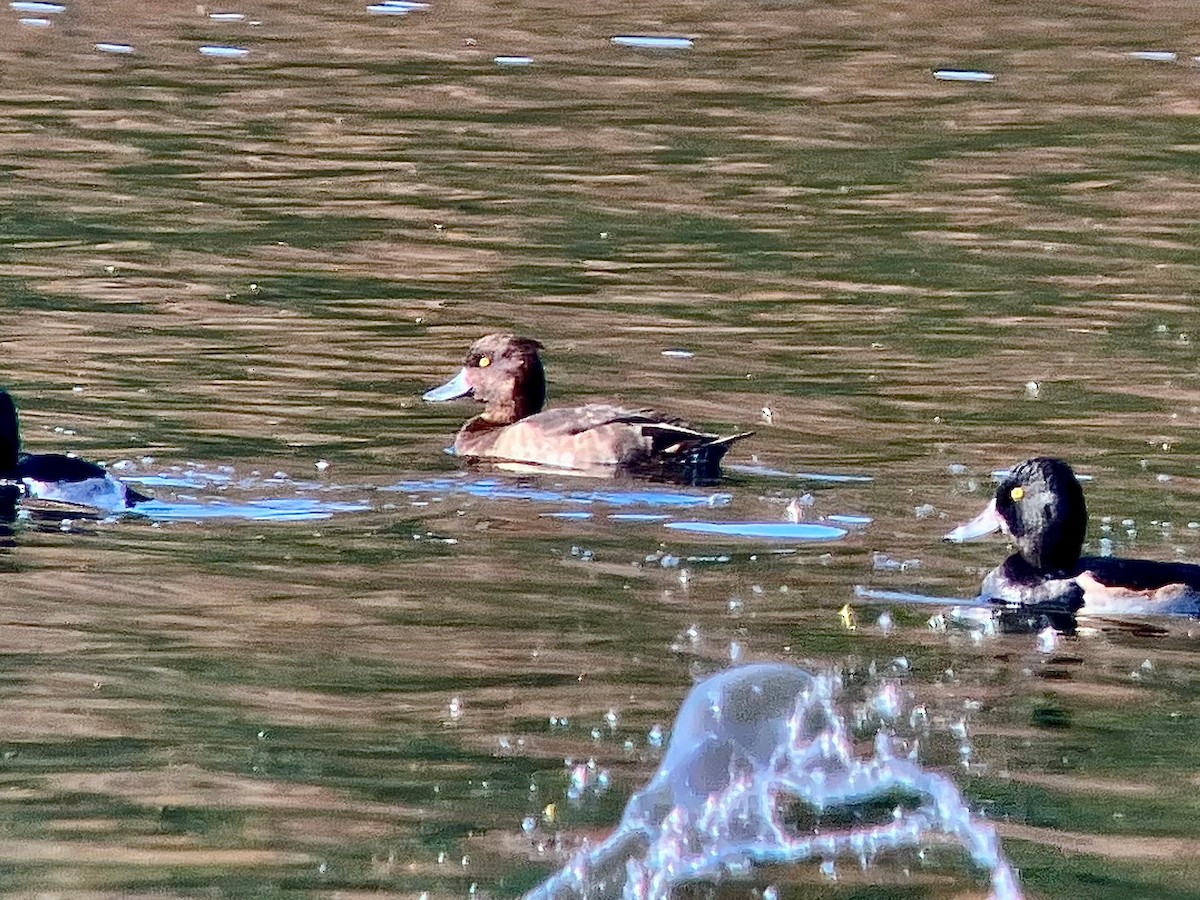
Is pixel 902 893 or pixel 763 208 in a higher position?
pixel 763 208

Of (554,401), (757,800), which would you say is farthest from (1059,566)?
(554,401)

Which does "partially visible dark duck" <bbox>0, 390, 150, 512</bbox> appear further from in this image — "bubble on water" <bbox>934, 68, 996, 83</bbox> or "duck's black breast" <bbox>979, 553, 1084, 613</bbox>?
"bubble on water" <bbox>934, 68, 996, 83</bbox>

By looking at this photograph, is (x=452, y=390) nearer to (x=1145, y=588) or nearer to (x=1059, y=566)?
(x=1059, y=566)

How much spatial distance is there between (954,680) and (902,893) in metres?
2.14

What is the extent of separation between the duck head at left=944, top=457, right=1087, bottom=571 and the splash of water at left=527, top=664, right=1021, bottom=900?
2043 millimetres

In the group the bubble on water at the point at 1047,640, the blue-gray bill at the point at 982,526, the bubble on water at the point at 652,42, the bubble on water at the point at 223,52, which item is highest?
the bubble on water at the point at 652,42

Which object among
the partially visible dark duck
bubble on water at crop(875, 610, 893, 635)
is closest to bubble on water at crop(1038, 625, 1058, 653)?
bubble on water at crop(875, 610, 893, 635)

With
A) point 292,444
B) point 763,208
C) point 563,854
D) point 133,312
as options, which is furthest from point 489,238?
point 563,854

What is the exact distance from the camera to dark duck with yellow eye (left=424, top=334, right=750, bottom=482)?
507 inches

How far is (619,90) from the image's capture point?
1012 inches

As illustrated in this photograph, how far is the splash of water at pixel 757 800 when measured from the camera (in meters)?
7.47

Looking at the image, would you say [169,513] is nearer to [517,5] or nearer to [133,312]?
[133,312]

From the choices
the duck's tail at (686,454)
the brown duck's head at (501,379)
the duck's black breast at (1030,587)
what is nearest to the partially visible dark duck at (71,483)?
the duck's tail at (686,454)

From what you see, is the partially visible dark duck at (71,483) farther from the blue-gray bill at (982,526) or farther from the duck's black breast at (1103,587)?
the duck's black breast at (1103,587)
